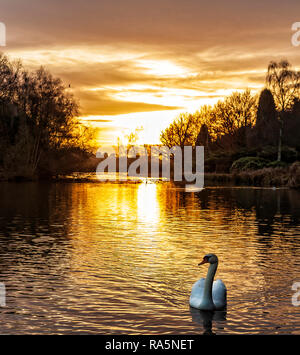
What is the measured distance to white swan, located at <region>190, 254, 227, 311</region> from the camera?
30.7 feet

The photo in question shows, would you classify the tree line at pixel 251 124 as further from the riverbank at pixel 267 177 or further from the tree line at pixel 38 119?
the tree line at pixel 38 119

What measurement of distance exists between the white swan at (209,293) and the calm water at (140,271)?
0.49ft

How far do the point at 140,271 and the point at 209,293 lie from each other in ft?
11.7

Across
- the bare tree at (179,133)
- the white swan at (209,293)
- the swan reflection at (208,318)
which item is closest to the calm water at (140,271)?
the swan reflection at (208,318)

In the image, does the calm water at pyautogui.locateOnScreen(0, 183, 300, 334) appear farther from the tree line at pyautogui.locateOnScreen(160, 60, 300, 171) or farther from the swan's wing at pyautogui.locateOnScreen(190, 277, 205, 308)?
the tree line at pyautogui.locateOnScreen(160, 60, 300, 171)

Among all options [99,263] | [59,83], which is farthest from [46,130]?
[99,263]

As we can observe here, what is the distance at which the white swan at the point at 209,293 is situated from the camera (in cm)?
936

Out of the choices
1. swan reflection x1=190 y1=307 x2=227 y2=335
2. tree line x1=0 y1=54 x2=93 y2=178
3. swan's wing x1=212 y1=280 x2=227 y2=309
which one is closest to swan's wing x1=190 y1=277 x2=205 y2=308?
swan reflection x1=190 y1=307 x2=227 y2=335
